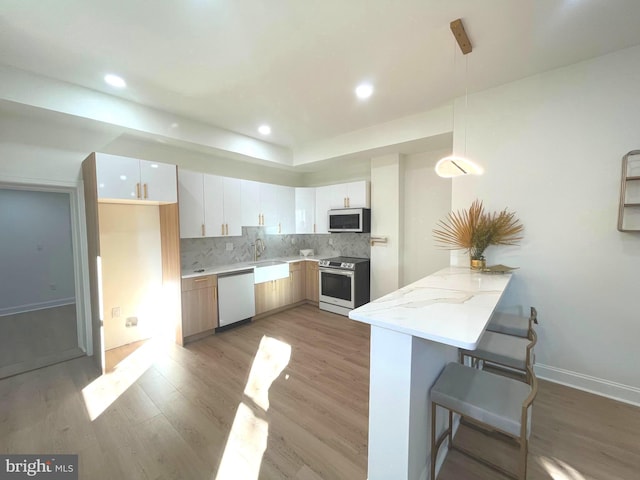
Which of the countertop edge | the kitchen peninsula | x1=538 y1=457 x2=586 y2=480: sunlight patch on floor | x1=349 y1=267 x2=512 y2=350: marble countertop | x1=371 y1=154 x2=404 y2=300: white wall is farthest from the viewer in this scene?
x1=371 y1=154 x2=404 y2=300: white wall

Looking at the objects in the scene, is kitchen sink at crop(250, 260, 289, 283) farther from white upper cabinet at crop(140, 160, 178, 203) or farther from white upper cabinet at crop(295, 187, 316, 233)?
white upper cabinet at crop(140, 160, 178, 203)

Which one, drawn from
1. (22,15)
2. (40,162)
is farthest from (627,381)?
(40,162)

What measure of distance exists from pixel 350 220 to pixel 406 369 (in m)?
3.23

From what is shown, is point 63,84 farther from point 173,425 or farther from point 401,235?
point 401,235

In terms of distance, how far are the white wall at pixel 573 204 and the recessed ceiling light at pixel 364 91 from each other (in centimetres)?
113

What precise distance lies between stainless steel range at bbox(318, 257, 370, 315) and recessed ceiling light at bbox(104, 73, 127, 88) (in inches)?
133

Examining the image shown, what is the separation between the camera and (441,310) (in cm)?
142

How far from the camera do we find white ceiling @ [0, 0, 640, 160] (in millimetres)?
1641

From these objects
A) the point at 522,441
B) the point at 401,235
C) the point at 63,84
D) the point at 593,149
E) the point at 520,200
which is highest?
the point at 63,84

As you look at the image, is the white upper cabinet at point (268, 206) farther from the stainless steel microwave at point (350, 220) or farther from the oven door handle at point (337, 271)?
the oven door handle at point (337, 271)

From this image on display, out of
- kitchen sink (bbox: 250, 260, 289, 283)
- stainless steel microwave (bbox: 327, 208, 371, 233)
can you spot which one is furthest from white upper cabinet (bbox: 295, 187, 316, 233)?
kitchen sink (bbox: 250, 260, 289, 283)

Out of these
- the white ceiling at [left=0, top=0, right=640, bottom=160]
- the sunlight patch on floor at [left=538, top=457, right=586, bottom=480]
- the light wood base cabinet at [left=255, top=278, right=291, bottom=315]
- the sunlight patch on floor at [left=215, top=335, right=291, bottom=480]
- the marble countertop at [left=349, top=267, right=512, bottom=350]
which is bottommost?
the sunlight patch on floor at [left=215, top=335, right=291, bottom=480]

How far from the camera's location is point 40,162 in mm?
2635

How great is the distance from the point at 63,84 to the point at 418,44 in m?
3.19
